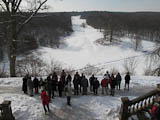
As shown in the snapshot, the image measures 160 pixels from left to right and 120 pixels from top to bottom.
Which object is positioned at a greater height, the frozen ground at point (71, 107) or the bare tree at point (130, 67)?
the frozen ground at point (71, 107)

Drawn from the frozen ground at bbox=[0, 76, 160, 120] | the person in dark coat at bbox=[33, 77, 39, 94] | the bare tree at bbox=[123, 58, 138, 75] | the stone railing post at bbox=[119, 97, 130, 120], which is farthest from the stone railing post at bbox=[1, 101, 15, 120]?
the bare tree at bbox=[123, 58, 138, 75]

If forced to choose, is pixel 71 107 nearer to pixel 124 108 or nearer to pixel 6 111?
pixel 124 108

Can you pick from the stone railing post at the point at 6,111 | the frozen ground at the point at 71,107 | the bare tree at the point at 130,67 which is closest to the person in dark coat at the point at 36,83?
the frozen ground at the point at 71,107

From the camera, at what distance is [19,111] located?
8.80 m

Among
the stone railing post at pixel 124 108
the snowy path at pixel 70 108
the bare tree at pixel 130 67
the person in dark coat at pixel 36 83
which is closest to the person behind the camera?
the stone railing post at pixel 124 108

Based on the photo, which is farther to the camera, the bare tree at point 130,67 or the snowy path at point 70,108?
the bare tree at point 130,67

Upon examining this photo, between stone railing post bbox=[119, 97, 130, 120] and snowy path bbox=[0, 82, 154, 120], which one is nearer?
stone railing post bbox=[119, 97, 130, 120]

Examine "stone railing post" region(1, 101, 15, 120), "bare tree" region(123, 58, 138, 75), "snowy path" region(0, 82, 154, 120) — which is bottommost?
"bare tree" region(123, 58, 138, 75)

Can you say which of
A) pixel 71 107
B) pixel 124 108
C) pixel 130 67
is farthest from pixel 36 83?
pixel 130 67

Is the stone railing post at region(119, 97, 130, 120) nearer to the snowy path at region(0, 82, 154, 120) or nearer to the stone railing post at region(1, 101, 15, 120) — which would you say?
the snowy path at region(0, 82, 154, 120)

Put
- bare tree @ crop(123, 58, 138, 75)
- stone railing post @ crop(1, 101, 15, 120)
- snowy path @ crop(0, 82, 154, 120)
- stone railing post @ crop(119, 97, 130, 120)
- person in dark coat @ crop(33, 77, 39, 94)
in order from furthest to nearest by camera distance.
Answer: bare tree @ crop(123, 58, 138, 75), person in dark coat @ crop(33, 77, 39, 94), snowy path @ crop(0, 82, 154, 120), stone railing post @ crop(119, 97, 130, 120), stone railing post @ crop(1, 101, 15, 120)

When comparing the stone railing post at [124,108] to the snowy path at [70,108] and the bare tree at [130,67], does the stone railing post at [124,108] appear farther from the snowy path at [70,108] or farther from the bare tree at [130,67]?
the bare tree at [130,67]

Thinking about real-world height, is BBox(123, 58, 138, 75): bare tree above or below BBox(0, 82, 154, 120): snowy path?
below

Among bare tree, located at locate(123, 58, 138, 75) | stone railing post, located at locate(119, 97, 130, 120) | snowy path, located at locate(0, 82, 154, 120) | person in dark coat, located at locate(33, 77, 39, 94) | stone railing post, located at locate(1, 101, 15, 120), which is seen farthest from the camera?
bare tree, located at locate(123, 58, 138, 75)
